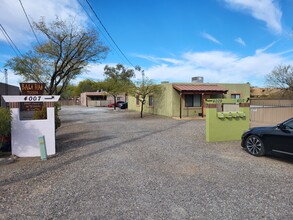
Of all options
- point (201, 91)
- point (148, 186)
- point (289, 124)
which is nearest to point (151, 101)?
point (201, 91)

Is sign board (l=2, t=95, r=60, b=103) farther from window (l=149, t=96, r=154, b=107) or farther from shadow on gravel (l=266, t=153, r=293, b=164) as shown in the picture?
window (l=149, t=96, r=154, b=107)

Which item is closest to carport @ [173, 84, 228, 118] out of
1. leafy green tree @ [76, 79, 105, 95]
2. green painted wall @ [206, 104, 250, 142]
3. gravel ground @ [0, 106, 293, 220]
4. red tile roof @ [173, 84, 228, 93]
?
red tile roof @ [173, 84, 228, 93]

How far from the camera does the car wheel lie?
6.72 m

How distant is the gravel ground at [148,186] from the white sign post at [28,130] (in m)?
0.44

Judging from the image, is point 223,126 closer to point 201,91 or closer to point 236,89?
point 201,91

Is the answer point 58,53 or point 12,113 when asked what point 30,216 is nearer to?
point 12,113

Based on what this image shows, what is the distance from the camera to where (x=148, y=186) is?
457cm

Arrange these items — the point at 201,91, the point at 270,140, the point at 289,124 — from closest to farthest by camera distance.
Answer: the point at 289,124 < the point at 270,140 < the point at 201,91

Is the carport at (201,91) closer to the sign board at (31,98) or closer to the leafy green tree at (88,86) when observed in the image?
the sign board at (31,98)

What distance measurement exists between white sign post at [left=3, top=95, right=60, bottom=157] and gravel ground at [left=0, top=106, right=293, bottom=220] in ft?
1.44

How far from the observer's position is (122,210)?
3611mm

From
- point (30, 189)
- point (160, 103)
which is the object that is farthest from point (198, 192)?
point (160, 103)

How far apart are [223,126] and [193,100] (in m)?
11.2

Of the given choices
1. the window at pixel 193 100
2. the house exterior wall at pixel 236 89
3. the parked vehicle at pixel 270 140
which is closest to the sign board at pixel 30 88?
the parked vehicle at pixel 270 140
